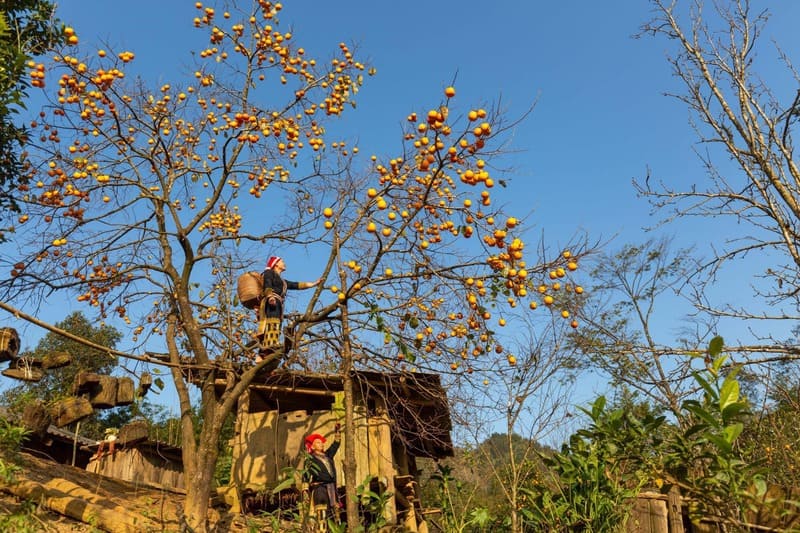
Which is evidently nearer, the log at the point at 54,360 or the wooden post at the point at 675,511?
the wooden post at the point at 675,511

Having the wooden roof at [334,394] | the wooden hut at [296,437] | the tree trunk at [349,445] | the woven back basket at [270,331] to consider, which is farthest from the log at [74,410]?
the tree trunk at [349,445]

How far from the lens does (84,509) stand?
6371 mm

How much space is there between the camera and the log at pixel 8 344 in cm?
587

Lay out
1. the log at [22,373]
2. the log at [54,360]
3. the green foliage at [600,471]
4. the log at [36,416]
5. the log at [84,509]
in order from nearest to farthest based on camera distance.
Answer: the green foliage at [600,471], the log at [84,509], the log at [22,373], the log at [54,360], the log at [36,416]

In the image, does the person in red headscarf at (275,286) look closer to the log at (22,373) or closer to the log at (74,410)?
the log at (22,373)

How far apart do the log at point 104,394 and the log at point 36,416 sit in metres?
1.00

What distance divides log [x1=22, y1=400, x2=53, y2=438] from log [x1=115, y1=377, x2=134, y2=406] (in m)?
1.33

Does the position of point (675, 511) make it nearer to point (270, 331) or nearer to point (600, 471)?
point (600, 471)

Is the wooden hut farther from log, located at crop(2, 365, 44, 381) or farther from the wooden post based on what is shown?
the wooden post

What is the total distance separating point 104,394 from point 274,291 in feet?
12.6

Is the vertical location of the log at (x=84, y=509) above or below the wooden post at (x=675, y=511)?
below

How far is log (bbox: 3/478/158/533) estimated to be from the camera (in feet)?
19.9

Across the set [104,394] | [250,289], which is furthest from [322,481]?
[104,394]

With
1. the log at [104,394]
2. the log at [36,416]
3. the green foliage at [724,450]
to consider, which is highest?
the log at [104,394]
